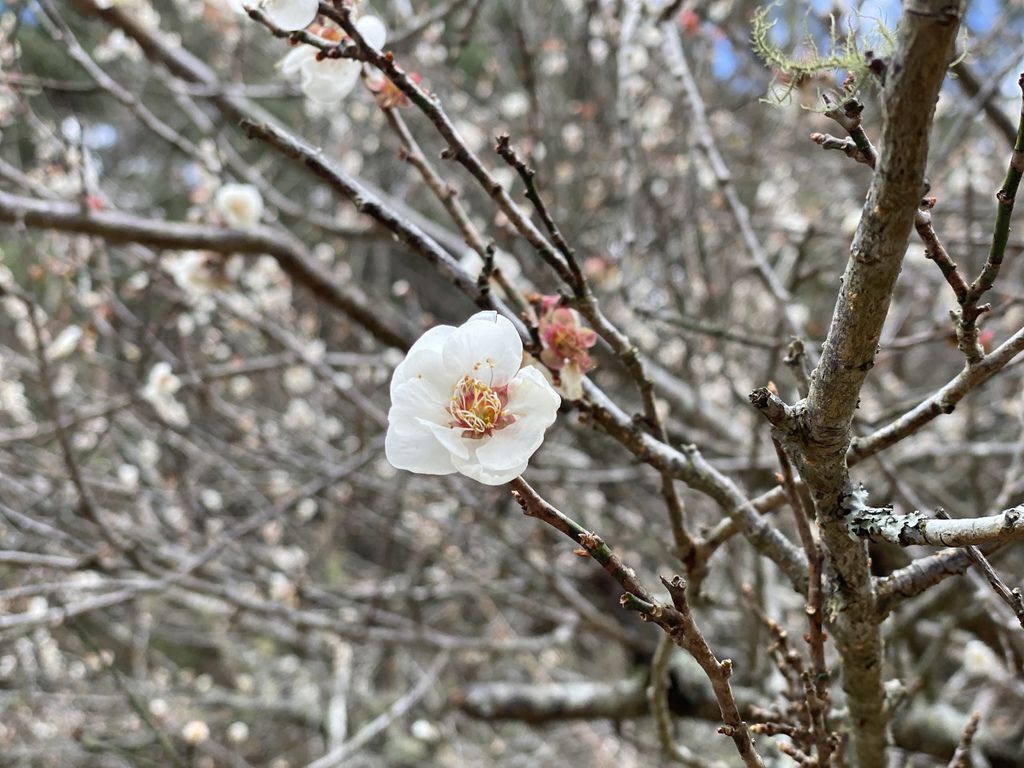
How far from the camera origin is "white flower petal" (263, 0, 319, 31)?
34.4 inches

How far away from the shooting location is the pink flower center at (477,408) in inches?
29.0

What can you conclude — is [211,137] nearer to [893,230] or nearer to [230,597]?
[230,597]

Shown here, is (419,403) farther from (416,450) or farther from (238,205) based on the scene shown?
(238,205)

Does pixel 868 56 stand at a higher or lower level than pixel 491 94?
lower

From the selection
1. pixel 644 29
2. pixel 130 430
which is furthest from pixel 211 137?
pixel 130 430

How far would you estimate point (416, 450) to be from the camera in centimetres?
70

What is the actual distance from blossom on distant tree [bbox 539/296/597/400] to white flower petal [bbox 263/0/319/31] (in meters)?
0.45

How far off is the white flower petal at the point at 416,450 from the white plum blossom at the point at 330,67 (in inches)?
24.1

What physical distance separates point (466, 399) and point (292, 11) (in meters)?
0.52

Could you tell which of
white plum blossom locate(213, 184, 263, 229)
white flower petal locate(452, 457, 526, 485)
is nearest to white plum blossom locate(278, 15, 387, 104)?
white flower petal locate(452, 457, 526, 485)

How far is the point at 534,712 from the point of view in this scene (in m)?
2.44

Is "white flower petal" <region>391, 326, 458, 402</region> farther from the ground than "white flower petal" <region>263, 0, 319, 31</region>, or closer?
closer

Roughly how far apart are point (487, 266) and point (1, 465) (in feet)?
9.84

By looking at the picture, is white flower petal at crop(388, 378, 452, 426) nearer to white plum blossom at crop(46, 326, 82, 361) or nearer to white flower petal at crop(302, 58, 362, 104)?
white flower petal at crop(302, 58, 362, 104)
